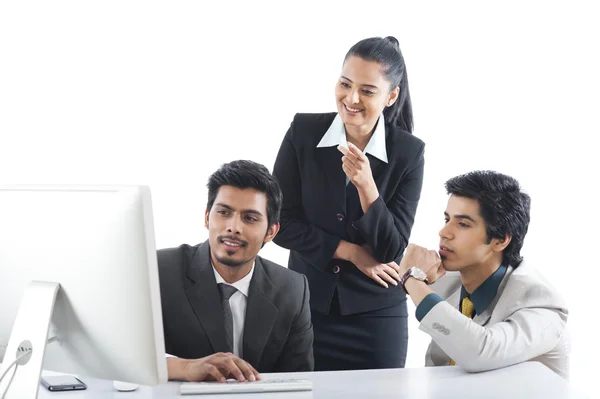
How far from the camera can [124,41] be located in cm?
437

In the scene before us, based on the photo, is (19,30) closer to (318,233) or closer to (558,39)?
(318,233)

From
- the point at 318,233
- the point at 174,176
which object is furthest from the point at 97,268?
the point at 174,176

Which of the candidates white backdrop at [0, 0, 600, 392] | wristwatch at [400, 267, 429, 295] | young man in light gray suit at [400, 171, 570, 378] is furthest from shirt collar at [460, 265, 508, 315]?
white backdrop at [0, 0, 600, 392]

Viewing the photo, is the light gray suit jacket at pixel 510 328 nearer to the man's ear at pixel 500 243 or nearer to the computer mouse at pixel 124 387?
the man's ear at pixel 500 243

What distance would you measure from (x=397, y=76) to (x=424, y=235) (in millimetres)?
1903

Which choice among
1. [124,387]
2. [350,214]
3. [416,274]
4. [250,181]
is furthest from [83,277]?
[350,214]

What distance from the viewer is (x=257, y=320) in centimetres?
260

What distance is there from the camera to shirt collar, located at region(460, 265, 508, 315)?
2582 mm

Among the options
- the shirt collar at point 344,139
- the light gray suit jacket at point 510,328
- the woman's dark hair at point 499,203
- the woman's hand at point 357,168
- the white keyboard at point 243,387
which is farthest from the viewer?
the shirt collar at point 344,139

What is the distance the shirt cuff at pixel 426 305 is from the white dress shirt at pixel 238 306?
21.5 inches

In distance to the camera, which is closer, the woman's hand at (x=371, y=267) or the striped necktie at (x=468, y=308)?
the striped necktie at (x=468, y=308)

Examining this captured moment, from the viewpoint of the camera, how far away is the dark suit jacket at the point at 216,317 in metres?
2.57

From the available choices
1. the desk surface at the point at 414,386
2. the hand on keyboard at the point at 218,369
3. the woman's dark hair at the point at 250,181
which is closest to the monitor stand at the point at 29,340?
the desk surface at the point at 414,386

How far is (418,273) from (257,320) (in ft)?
1.65
